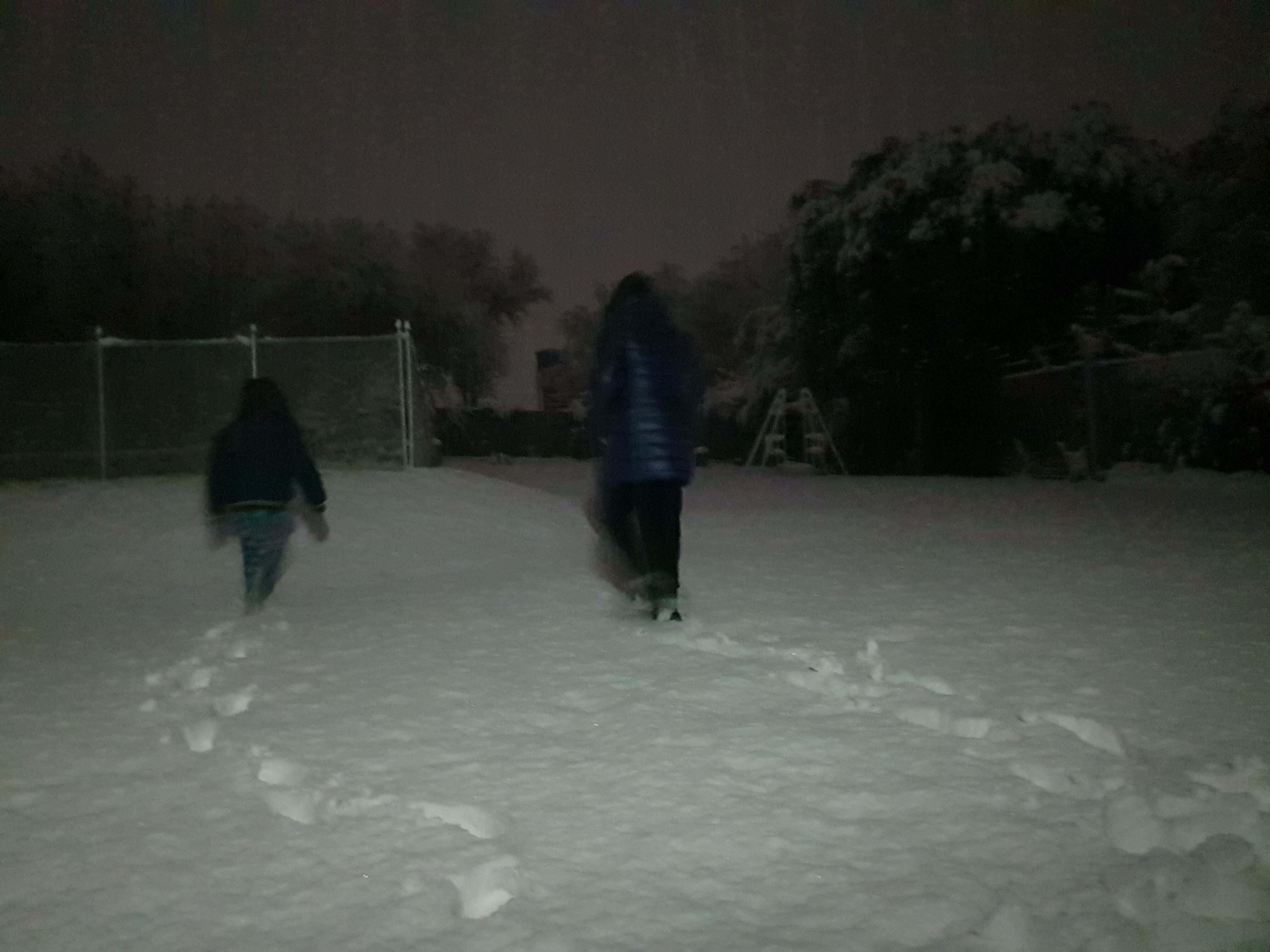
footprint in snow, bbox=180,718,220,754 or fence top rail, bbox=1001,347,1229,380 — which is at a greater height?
fence top rail, bbox=1001,347,1229,380

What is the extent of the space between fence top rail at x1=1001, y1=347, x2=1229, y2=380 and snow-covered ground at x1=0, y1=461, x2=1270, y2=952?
9850 mm

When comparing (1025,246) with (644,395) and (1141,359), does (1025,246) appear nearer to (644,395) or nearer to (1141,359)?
(1141,359)

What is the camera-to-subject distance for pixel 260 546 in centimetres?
675

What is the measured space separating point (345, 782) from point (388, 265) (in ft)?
89.6

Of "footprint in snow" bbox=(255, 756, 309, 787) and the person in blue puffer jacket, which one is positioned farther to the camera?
the person in blue puffer jacket

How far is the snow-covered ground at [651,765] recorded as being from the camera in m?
2.57

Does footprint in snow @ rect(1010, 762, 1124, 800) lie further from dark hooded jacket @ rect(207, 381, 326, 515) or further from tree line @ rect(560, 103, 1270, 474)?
tree line @ rect(560, 103, 1270, 474)

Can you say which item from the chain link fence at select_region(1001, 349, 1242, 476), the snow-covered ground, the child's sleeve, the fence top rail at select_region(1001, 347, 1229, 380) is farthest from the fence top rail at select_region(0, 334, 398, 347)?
the fence top rail at select_region(1001, 347, 1229, 380)

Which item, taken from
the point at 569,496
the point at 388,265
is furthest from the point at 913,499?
Answer: the point at 388,265

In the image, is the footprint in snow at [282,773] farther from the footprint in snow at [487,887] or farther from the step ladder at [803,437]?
the step ladder at [803,437]

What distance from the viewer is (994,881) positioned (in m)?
2.66

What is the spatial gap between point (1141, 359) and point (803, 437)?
11.5 m

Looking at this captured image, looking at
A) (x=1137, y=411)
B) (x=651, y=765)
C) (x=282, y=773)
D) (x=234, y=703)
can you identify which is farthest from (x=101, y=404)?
(x=1137, y=411)

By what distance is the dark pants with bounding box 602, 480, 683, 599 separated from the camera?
5609 mm
